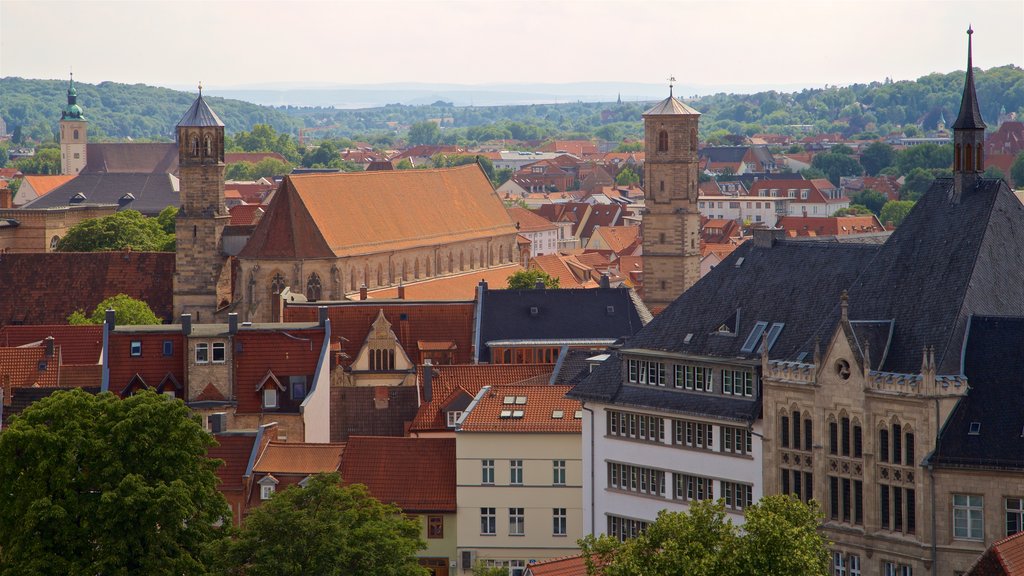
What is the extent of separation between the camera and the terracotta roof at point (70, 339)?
105 meters

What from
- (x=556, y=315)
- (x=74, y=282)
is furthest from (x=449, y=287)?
(x=556, y=315)

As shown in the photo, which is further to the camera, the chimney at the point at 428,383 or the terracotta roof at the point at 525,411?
the chimney at the point at 428,383

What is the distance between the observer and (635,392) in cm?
7638

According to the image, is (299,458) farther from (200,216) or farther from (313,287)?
(200,216)

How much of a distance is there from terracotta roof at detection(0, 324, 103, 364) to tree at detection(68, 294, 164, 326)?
485 inches

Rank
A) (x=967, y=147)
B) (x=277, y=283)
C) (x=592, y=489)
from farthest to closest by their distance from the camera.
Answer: (x=277, y=283), (x=592, y=489), (x=967, y=147)

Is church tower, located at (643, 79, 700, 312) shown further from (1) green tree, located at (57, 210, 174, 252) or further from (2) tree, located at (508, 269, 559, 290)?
(1) green tree, located at (57, 210, 174, 252)

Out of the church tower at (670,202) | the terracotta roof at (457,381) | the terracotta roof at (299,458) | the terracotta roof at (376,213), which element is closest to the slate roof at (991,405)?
the terracotta roof at (299,458)

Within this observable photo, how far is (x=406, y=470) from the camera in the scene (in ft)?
273

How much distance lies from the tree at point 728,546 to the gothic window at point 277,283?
84.1 metres

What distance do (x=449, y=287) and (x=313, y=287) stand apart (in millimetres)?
14784

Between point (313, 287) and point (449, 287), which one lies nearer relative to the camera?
point (313, 287)

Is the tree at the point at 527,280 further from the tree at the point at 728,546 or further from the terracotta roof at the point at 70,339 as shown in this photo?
the tree at the point at 728,546

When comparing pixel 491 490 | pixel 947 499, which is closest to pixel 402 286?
pixel 491 490
